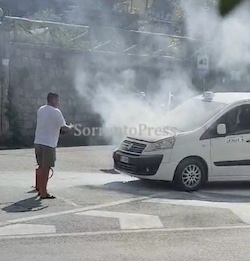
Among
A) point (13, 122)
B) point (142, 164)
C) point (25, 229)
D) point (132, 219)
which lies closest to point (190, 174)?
point (142, 164)

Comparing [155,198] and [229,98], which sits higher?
[229,98]

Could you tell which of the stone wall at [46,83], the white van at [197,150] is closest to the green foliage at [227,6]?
the stone wall at [46,83]

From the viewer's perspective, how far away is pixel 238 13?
20.0 m

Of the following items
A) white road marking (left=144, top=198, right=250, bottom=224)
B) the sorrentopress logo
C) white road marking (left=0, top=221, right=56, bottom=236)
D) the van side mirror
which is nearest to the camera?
white road marking (left=0, top=221, right=56, bottom=236)

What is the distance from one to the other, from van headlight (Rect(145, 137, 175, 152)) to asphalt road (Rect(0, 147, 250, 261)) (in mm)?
705

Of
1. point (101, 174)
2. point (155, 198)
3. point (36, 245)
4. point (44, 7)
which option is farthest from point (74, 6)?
point (36, 245)

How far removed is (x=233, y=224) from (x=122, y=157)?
10.2ft

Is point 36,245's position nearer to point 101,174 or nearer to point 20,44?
point 101,174

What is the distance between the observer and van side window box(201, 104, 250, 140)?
10.3m

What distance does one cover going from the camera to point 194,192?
33.0ft

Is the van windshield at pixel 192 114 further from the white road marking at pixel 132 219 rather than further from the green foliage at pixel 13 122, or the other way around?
the green foliage at pixel 13 122

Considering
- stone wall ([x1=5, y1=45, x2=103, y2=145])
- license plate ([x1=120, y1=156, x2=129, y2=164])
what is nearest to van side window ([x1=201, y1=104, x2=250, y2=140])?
license plate ([x1=120, y1=156, x2=129, y2=164])

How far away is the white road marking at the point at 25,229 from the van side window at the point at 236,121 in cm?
390

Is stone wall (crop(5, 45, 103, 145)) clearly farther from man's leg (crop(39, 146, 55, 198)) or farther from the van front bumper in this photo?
man's leg (crop(39, 146, 55, 198))
